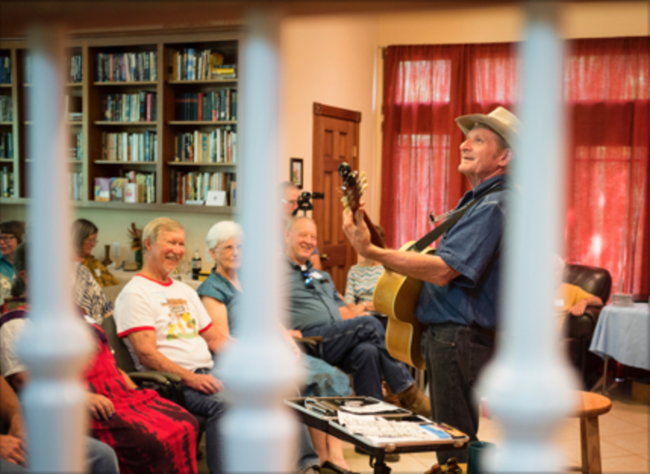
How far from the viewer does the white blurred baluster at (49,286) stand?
424mm

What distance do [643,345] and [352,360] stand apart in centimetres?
229

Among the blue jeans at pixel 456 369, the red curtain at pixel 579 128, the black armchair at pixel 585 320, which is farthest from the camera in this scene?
the red curtain at pixel 579 128

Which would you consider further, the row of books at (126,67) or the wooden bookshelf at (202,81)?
the row of books at (126,67)

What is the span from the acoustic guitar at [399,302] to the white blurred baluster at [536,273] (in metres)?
2.10

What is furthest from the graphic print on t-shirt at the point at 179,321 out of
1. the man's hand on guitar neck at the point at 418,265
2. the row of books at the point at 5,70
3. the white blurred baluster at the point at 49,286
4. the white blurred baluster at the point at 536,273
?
the row of books at the point at 5,70

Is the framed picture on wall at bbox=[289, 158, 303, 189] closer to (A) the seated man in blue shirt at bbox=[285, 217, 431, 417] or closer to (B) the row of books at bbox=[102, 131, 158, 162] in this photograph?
(B) the row of books at bbox=[102, 131, 158, 162]

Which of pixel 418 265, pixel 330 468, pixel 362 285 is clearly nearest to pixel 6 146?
pixel 362 285

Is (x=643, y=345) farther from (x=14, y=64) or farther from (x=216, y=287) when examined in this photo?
(x=14, y=64)

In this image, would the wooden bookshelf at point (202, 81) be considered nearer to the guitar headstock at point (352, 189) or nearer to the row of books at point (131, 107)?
the row of books at point (131, 107)

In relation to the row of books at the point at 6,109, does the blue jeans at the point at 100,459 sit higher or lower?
lower

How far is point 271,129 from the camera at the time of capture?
0.39m

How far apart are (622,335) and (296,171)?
9.72 feet

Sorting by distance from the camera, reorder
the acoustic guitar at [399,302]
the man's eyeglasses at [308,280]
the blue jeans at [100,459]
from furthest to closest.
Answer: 1. the man's eyeglasses at [308,280]
2. the acoustic guitar at [399,302]
3. the blue jeans at [100,459]

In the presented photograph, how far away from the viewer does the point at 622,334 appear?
464 centimetres
